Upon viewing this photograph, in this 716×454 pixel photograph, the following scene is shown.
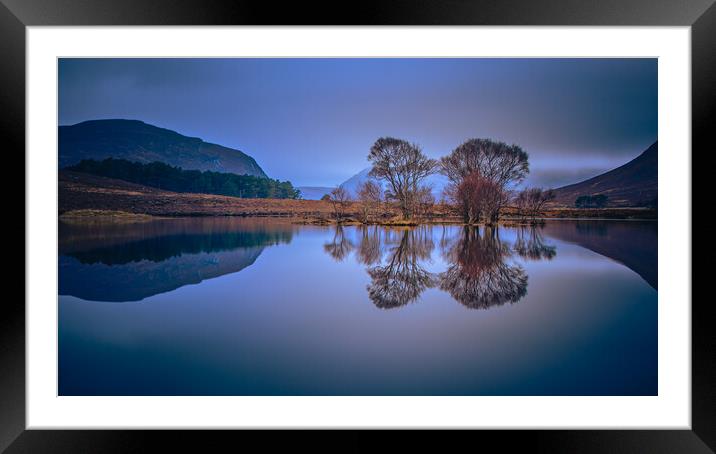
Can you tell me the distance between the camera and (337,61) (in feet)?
24.3


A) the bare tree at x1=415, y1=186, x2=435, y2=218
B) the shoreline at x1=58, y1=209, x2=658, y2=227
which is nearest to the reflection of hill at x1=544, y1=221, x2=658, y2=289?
the shoreline at x1=58, y1=209, x2=658, y2=227

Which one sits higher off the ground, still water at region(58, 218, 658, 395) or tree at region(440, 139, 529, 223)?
tree at region(440, 139, 529, 223)

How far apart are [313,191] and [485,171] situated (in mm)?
3502

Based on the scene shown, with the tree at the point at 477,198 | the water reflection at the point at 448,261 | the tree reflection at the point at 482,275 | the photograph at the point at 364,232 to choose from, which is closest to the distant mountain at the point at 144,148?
the photograph at the point at 364,232

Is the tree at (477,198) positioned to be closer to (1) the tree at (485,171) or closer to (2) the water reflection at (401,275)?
(1) the tree at (485,171)

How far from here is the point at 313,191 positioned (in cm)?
854

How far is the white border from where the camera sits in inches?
111

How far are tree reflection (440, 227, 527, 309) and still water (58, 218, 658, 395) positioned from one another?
0.03m

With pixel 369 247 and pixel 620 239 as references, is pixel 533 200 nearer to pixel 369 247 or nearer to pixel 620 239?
pixel 620 239

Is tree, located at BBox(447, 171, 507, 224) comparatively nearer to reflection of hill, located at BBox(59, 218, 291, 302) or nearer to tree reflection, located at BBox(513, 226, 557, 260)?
tree reflection, located at BBox(513, 226, 557, 260)

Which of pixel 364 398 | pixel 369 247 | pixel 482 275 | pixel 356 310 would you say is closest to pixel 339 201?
pixel 369 247

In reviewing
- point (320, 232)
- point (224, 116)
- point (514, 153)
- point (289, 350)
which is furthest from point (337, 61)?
point (289, 350)
